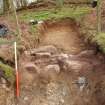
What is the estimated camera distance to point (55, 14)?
49.7 ft

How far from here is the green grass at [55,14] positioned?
1459cm

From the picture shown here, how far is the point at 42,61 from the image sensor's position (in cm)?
1112

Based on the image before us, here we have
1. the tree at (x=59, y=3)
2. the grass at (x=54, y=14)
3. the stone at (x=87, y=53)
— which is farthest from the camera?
the tree at (x=59, y=3)

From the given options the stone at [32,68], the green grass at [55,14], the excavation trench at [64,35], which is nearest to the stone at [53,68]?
the stone at [32,68]

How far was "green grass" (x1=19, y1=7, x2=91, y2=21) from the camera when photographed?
14586mm

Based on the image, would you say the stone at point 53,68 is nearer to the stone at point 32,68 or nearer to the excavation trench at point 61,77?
the excavation trench at point 61,77

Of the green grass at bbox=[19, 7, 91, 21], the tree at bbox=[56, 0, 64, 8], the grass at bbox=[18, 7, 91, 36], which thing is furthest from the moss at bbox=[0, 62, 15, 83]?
the tree at bbox=[56, 0, 64, 8]

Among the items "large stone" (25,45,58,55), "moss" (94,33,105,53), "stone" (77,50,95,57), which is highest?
"moss" (94,33,105,53)

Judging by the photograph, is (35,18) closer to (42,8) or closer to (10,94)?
(42,8)

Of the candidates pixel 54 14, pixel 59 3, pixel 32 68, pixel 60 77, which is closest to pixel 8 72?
pixel 32 68

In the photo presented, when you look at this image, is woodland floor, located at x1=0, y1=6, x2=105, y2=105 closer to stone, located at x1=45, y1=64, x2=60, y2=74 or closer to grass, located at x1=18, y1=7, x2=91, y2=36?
stone, located at x1=45, y1=64, x2=60, y2=74

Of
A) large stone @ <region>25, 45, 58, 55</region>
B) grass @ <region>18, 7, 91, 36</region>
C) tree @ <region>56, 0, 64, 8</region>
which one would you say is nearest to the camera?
large stone @ <region>25, 45, 58, 55</region>

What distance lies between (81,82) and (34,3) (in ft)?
28.9

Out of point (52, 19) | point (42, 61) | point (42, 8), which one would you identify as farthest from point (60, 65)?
point (42, 8)
